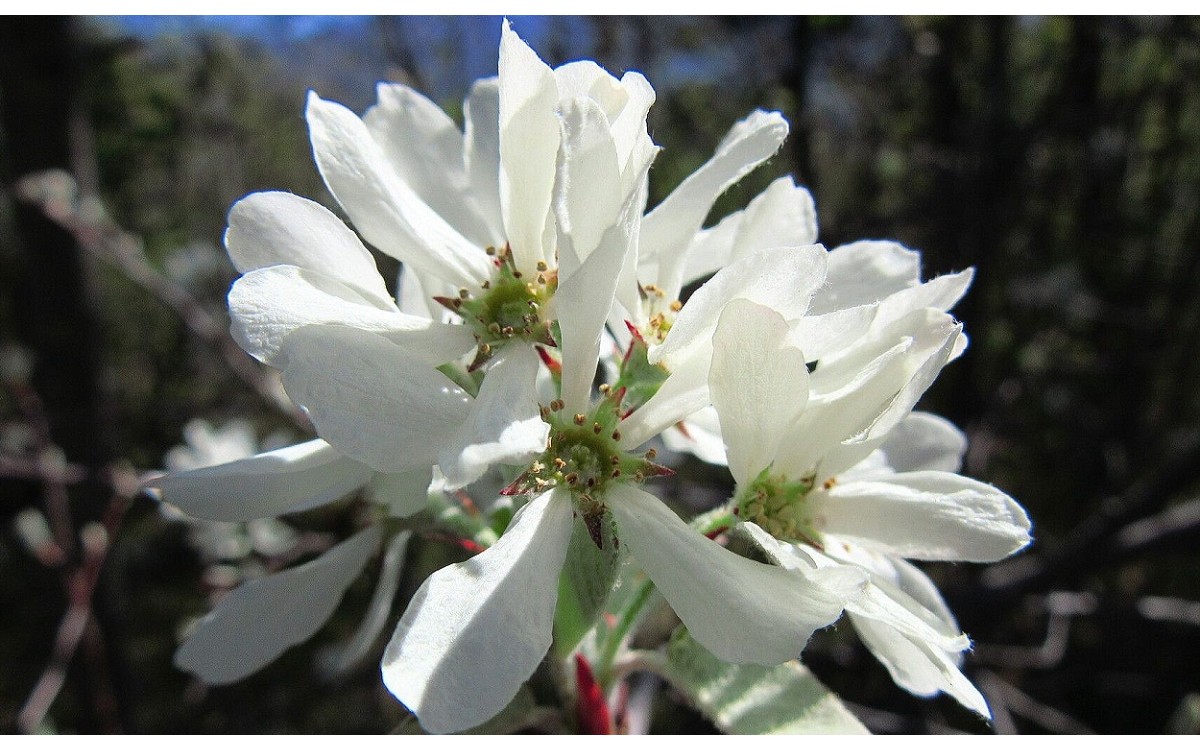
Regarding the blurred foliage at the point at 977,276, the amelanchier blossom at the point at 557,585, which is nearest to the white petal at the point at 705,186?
the amelanchier blossom at the point at 557,585

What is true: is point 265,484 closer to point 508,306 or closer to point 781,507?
point 508,306

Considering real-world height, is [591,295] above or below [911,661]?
above

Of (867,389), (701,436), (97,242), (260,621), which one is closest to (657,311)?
(701,436)

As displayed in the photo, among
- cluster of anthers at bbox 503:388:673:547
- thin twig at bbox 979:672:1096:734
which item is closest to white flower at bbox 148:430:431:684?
cluster of anthers at bbox 503:388:673:547

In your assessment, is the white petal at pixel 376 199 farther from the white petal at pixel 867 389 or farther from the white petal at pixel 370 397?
the white petal at pixel 867 389

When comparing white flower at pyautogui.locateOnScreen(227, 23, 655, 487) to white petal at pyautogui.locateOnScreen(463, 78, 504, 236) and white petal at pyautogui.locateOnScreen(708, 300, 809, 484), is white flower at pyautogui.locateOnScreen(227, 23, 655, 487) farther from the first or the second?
white petal at pyautogui.locateOnScreen(708, 300, 809, 484)

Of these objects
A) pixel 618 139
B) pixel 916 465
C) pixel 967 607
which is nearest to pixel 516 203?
pixel 618 139
